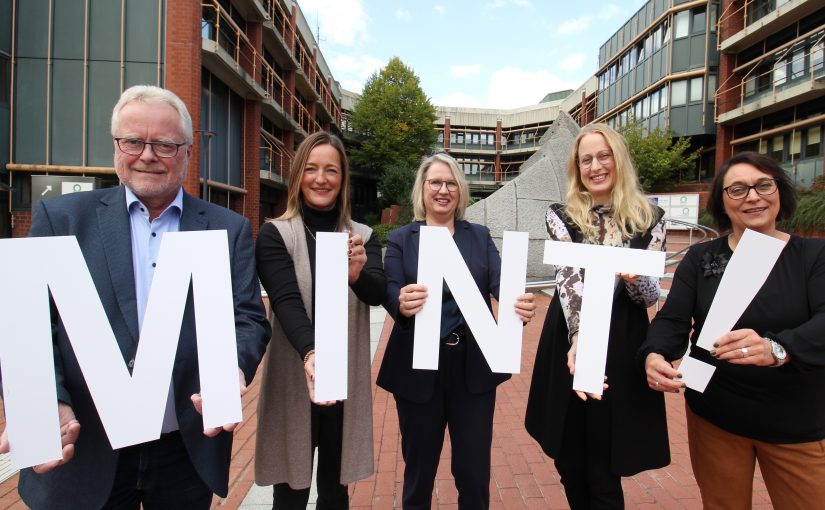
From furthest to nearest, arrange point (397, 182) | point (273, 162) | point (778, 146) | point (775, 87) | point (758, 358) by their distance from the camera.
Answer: point (397, 182)
point (273, 162)
point (778, 146)
point (775, 87)
point (758, 358)

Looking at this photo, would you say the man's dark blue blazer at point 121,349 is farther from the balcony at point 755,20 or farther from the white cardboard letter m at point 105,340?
the balcony at point 755,20

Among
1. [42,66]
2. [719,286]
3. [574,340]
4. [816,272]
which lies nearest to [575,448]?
[574,340]

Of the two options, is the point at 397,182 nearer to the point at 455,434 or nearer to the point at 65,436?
the point at 455,434

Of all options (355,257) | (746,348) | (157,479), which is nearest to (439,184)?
(355,257)

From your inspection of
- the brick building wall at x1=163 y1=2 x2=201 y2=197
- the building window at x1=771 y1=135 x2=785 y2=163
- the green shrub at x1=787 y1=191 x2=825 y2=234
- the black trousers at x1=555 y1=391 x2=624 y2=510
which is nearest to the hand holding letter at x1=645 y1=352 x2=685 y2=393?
the black trousers at x1=555 y1=391 x2=624 y2=510

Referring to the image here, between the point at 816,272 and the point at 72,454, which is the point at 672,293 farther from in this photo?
the point at 72,454

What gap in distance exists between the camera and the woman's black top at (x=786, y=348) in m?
1.53

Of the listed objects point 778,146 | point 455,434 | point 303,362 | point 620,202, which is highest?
point 778,146

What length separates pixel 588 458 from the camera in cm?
197

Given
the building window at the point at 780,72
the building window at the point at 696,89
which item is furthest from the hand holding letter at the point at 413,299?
the building window at the point at 696,89

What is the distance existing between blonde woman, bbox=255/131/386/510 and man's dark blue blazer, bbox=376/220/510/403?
12cm

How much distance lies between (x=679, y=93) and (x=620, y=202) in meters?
25.7

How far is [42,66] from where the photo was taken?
11.0 metres

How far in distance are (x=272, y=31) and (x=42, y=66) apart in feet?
29.5
